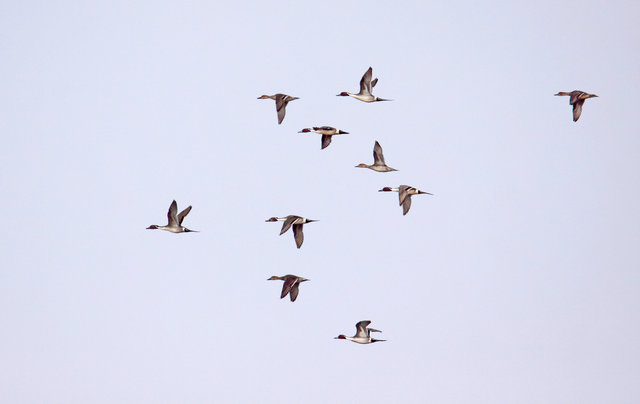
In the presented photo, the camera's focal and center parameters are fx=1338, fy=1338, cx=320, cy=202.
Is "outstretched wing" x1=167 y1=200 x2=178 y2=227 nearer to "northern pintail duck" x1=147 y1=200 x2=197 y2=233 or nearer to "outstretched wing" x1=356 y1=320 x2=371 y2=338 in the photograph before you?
"northern pintail duck" x1=147 y1=200 x2=197 y2=233

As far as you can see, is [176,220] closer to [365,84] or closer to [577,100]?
[365,84]

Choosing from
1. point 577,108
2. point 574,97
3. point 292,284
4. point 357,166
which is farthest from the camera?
point 357,166

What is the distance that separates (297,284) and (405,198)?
7668mm

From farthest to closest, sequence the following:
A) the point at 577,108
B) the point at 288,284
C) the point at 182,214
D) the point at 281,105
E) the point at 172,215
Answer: the point at 182,214, the point at 172,215, the point at 281,105, the point at 577,108, the point at 288,284

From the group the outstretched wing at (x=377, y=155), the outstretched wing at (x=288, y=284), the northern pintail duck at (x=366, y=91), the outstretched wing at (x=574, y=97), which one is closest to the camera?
the outstretched wing at (x=288, y=284)

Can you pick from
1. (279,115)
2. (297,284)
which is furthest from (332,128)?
(297,284)

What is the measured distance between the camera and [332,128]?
7756 cm

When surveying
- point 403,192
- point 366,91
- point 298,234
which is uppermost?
point 366,91

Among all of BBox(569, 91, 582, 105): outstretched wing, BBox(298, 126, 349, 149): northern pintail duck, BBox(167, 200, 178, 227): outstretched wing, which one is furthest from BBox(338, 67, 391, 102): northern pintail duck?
BBox(167, 200, 178, 227): outstretched wing

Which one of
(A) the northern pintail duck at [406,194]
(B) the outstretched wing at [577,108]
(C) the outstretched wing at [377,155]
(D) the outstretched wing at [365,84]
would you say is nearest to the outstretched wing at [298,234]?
(A) the northern pintail duck at [406,194]

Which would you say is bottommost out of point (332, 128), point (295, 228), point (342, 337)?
point (342, 337)

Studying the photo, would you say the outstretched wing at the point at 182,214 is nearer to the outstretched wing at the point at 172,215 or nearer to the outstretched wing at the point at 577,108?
the outstretched wing at the point at 172,215

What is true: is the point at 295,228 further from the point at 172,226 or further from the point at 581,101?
the point at 581,101

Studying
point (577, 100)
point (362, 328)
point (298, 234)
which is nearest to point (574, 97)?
point (577, 100)
